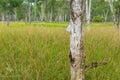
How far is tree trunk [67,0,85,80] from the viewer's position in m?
3.07

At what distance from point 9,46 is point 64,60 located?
123 cm

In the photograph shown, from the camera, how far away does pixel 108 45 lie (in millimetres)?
5406

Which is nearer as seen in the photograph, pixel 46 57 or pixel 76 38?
pixel 76 38

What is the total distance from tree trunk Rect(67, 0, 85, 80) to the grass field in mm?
835

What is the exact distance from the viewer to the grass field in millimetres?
4031

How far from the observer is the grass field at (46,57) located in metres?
4.03

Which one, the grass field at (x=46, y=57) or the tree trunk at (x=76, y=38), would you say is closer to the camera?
the tree trunk at (x=76, y=38)

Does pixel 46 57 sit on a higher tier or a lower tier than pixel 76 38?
lower

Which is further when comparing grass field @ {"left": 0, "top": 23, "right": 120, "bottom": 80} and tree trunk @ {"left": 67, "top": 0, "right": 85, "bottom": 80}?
grass field @ {"left": 0, "top": 23, "right": 120, "bottom": 80}

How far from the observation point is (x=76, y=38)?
10.3ft

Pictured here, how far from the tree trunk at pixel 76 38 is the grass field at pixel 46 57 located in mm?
835

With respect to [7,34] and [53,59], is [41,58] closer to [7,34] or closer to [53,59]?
[53,59]

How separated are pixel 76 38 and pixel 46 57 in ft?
4.82

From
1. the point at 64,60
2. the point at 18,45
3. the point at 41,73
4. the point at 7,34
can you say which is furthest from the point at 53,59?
the point at 7,34
